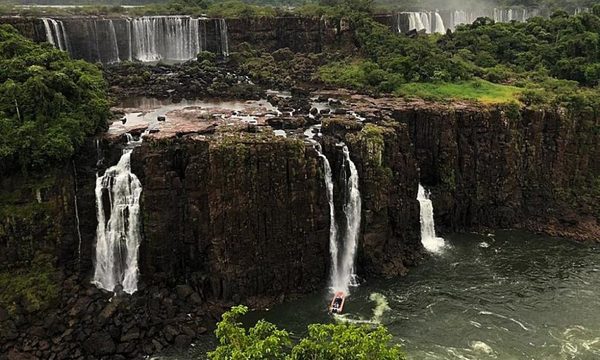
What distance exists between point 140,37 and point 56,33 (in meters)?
9.88

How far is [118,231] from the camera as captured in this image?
34.4 m

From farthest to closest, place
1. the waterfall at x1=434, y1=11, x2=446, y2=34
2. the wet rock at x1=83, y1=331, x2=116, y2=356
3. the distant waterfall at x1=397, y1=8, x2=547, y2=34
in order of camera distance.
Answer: the waterfall at x1=434, y1=11, x2=446, y2=34 → the distant waterfall at x1=397, y1=8, x2=547, y2=34 → the wet rock at x1=83, y1=331, x2=116, y2=356

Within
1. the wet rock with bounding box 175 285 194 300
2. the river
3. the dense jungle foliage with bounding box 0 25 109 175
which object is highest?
the dense jungle foliage with bounding box 0 25 109 175

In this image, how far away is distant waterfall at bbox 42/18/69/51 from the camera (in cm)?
5940

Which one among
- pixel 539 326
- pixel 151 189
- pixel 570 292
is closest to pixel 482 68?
pixel 570 292

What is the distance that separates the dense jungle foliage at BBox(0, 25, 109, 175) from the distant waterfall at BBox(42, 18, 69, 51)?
1948 centimetres

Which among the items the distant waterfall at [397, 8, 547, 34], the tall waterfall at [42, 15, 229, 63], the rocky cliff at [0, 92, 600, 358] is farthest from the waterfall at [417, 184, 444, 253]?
the distant waterfall at [397, 8, 547, 34]

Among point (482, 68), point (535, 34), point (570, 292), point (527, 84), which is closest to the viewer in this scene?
point (570, 292)

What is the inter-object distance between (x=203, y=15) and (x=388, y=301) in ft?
171

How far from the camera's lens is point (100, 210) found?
3434cm

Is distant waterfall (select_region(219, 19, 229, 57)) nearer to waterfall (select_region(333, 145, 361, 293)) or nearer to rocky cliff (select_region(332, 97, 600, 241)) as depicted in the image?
rocky cliff (select_region(332, 97, 600, 241))

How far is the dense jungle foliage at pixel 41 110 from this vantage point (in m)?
33.4

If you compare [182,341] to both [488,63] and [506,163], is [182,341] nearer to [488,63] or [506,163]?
[506,163]

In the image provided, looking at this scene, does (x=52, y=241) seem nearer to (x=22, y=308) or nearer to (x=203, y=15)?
(x=22, y=308)
